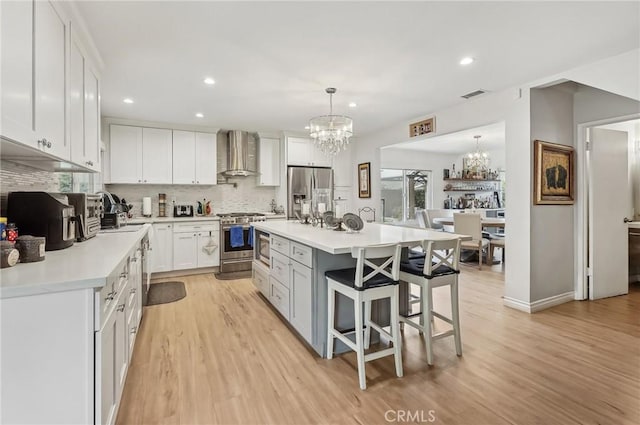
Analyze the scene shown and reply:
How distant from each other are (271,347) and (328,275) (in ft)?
2.65

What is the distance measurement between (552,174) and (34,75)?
4.38 meters

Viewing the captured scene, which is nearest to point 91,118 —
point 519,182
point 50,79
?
point 50,79

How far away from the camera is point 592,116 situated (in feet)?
11.7

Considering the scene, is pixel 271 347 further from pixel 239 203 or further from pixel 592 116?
pixel 592 116

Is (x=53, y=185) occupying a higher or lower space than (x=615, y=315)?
higher

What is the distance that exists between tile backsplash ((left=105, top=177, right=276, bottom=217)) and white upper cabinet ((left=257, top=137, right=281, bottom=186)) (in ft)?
1.13

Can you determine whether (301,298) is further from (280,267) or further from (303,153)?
(303,153)

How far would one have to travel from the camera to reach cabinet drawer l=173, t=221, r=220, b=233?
4890mm

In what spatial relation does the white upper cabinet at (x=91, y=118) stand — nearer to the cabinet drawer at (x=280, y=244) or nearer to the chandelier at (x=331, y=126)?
the cabinet drawer at (x=280, y=244)

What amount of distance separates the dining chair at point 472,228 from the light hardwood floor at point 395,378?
2.27 m

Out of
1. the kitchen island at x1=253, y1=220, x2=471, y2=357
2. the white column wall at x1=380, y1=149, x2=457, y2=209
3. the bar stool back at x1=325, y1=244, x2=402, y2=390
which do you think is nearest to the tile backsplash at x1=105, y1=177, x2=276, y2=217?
the kitchen island at x1=253, y1=220, x2=471, y2=357

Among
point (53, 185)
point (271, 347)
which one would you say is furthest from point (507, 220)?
point (53, 185)

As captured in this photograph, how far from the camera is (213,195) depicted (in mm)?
5676

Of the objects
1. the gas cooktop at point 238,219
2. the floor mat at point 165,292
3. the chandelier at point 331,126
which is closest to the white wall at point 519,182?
the chandelier at point 331,126
